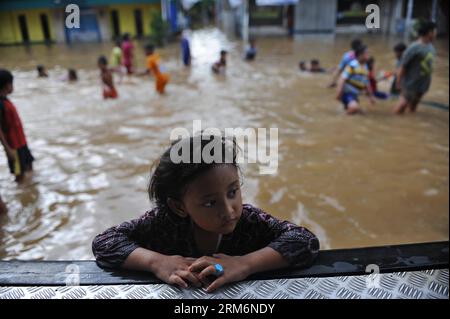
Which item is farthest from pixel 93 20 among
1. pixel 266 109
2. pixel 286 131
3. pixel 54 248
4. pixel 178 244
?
pixel 178 244

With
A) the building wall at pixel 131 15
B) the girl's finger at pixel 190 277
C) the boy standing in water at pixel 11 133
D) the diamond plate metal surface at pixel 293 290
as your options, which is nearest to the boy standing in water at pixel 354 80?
the boy standing in water at pixel 11 133

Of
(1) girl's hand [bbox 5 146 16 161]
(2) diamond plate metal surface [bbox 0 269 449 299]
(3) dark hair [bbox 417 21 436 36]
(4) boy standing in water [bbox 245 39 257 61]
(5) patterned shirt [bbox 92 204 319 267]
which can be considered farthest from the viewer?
(4) boy standing in water [bbox 245 39 257 61]

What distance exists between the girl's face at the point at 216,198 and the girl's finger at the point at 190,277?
0.22m

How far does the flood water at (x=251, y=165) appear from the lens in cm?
Answer: 391

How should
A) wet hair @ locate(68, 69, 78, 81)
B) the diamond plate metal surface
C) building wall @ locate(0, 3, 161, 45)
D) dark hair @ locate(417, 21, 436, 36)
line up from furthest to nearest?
building wall @ locate(0, 3, 161, 45) → wet hair @ locate(68, 69, 78, 81) → dark hair @ locate(417, 21, 436, 36) → the diamond plate metal surface

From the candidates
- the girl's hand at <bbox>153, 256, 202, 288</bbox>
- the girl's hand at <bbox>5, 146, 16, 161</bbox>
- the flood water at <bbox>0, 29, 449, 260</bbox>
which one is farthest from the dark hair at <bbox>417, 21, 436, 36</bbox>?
the girl's hand at <bbox>153, 256, 202, 288</bbox>

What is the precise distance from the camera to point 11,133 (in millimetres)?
4523

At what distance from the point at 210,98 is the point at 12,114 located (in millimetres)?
5559

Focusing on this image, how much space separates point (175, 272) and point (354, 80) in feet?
21.9

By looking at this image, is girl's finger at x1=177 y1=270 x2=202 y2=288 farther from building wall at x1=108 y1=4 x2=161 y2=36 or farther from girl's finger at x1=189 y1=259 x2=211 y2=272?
building wall at x1=108 y1=4 x2=161 y2=36

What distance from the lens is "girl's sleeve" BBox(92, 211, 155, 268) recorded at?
5.02ft

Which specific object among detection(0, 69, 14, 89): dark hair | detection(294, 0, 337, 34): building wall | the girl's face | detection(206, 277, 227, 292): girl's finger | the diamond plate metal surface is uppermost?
detection(294, 0, 337, 34): building wall

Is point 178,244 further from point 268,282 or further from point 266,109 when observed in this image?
point 266,109

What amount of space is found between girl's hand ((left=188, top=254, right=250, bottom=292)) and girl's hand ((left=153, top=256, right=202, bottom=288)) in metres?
0.03
